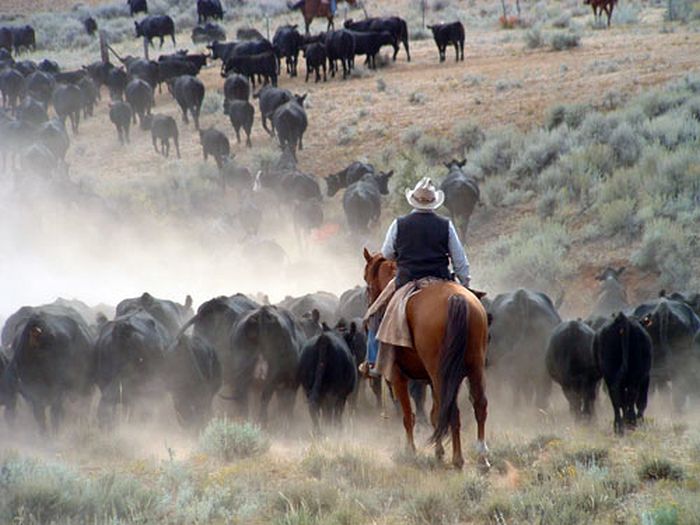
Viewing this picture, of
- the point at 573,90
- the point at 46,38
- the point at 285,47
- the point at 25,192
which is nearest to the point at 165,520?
the point at 25,192

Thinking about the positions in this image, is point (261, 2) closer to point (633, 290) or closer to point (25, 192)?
point (25, 192)

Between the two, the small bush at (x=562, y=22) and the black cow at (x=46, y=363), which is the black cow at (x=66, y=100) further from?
the black cow at (x=46, y=363)

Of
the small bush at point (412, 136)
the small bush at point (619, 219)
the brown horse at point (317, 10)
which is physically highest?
the brown horse at point (317, 10)

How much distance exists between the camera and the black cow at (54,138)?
30.5m

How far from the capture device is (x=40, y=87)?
119 ft

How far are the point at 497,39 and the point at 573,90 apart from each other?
43.4 feet

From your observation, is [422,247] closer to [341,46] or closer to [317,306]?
[317,306]

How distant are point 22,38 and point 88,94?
1762 cm

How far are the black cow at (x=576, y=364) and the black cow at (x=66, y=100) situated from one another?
81.8 feet

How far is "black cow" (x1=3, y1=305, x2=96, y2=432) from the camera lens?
1233cm

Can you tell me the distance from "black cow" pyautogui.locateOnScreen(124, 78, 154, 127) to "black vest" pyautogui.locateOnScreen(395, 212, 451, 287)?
24756mm

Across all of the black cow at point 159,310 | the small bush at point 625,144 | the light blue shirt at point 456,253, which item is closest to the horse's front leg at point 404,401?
the light blue shirt at point 456,253

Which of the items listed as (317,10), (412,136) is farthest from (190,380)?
(317,10)

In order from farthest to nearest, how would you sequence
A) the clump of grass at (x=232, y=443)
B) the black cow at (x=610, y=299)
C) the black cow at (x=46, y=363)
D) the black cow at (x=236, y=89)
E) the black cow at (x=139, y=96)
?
the black cow at (x=139, y=96) < the black cow at (x=236, y=89) < the black cow at (x=610, y=299) < the black cow at (x=46, y=363) < the clump of grass at (x=232, y=443)
